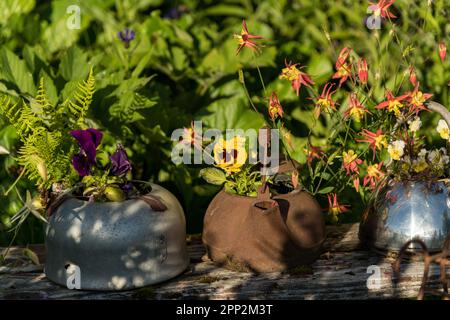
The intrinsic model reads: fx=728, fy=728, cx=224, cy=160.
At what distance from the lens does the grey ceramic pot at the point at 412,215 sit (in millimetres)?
1929

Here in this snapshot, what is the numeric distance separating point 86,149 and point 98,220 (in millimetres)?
190

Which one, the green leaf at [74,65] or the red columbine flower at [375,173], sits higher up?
the green leaf at [74,65]

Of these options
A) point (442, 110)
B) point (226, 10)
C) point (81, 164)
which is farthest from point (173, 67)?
point (442, 110)

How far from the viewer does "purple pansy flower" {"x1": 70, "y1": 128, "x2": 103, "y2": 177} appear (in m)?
1.85

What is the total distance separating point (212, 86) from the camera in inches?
123

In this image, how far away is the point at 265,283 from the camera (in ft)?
6.14

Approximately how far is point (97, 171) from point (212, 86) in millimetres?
1250

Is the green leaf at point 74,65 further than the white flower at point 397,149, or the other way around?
the green leaf at point 74,65

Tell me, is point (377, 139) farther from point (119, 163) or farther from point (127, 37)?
point (127, 37)

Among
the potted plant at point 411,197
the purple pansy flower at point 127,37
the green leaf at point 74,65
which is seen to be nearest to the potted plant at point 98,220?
the potted plant at point 411,197

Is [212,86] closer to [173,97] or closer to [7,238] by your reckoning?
[173,97]

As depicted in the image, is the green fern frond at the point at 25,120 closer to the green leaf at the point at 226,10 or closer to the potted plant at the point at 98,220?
the potted plant at the point at 98,220

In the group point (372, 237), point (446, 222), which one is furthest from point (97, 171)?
point (446, 222)

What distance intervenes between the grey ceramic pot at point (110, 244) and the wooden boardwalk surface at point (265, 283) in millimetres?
34
